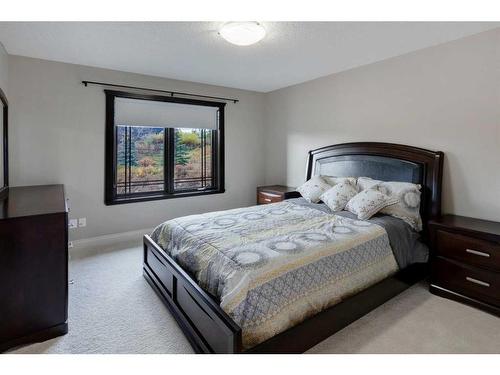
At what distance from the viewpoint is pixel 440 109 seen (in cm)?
289

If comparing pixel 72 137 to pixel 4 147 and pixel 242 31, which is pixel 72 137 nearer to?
Result: pixel 4 147

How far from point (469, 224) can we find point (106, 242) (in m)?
4.18

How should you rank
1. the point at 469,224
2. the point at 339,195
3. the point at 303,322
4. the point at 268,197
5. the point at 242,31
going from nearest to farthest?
the point at 303,322
the point at 242,31
the point at 469,224
the point at 339,195
the point at 268,197

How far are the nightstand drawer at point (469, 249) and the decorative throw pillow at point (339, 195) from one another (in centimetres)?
89

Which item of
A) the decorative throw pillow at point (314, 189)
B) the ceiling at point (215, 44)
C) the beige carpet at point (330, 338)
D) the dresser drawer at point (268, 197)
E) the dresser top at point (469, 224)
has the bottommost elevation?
the beige carpet at point (330, 338)

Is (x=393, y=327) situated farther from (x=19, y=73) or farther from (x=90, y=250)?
(x=19, y=73)

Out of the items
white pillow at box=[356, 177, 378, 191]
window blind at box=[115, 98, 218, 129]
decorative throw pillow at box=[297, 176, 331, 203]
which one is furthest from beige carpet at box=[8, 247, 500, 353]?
window blind at box=[115, 98, 218, 129]

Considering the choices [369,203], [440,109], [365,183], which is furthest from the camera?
[365,183]

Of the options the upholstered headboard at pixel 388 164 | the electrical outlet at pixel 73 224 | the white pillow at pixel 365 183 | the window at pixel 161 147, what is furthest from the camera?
the window at pixel 161 147

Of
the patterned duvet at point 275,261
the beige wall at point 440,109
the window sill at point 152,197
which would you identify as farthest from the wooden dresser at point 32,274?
the beige wall at point 440,109

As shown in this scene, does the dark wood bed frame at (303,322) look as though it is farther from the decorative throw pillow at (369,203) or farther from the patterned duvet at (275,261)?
the decorative throw pillow at (369,203)

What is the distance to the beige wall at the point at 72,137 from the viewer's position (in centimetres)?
321

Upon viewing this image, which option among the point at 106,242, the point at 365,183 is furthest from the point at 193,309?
the point at 106,242
